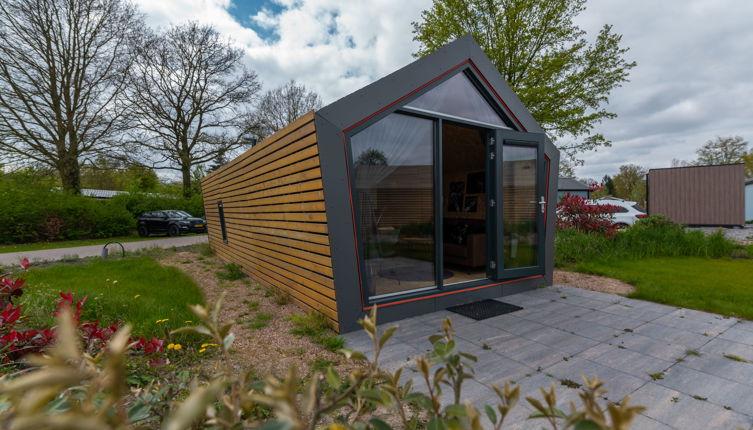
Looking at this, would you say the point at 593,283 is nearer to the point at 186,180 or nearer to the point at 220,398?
the point at 220,398

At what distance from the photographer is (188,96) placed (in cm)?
1639

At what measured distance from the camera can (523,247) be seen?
4699 millimetres

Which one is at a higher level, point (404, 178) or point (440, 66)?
point (440, 66)

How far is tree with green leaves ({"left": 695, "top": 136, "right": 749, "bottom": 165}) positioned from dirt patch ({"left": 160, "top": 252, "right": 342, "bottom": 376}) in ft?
122

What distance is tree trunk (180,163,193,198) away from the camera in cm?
1722

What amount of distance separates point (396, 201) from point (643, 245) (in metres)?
6.46

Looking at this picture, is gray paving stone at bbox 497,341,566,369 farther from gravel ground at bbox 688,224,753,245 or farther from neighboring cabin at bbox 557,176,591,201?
neighboring cabin at bbox 557,176,591,201

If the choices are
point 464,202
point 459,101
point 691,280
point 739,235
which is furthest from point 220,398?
point 739,235

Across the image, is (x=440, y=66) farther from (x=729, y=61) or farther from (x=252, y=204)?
(x=729, y=61)

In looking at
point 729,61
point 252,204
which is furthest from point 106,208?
point 729,61

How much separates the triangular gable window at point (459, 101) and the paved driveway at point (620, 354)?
249 cm

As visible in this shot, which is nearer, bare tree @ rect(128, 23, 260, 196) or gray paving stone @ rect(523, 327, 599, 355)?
gray paving stone @ rect(523, 327, 599, 355)

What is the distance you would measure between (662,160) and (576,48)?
36450mm

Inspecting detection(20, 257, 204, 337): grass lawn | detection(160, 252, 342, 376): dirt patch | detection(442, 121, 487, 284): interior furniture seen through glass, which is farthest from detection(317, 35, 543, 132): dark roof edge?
detection(20, 257, 204, 337): grass lawn
